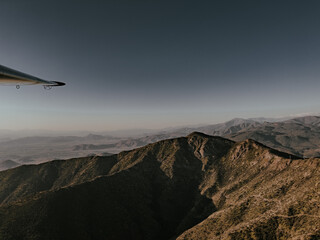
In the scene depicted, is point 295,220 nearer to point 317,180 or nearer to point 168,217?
point 317,180

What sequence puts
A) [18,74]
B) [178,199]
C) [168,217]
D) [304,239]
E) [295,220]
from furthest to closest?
[178,199], [168,217], [295,220], [304,239], [18,74]

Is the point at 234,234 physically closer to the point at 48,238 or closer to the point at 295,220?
the point at 295,220

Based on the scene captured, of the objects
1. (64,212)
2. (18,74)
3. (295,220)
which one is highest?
(18,74)

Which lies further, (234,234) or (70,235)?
(70,235)

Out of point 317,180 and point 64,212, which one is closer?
point 317,180

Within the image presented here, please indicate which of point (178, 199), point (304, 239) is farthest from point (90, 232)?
point (304, 239)

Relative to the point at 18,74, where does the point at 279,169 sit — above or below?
below

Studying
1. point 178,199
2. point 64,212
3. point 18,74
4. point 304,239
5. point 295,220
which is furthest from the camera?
point 178,199

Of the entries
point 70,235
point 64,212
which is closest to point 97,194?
point 64,212

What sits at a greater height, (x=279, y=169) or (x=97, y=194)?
(x=279, y=169)
